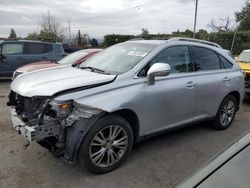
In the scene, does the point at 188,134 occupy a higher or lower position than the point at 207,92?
lower

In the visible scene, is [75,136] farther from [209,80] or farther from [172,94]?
[209,80]

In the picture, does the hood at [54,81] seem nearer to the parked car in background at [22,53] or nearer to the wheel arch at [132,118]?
the wheel arch at [132,118]

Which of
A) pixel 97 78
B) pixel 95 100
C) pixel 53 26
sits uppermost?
pixel 53 26

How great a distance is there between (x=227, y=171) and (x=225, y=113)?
13.4 ft

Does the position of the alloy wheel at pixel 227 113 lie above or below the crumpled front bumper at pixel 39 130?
below

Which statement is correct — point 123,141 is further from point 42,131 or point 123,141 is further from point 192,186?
point 192,186

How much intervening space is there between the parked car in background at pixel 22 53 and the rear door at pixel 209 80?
26.9ft

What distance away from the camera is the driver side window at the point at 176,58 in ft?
14.0

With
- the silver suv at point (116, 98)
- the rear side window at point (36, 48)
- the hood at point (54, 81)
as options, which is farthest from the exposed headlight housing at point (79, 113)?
the rear side window at point (36, 48)

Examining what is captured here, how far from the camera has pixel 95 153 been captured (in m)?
3.52

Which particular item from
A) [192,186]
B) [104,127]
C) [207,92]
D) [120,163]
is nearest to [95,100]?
[104,127]

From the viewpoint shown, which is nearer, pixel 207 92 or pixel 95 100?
pixel 95 100

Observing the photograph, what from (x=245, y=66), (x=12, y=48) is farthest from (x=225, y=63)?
(x=12, y=48)

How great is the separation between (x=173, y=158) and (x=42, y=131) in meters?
1.95
